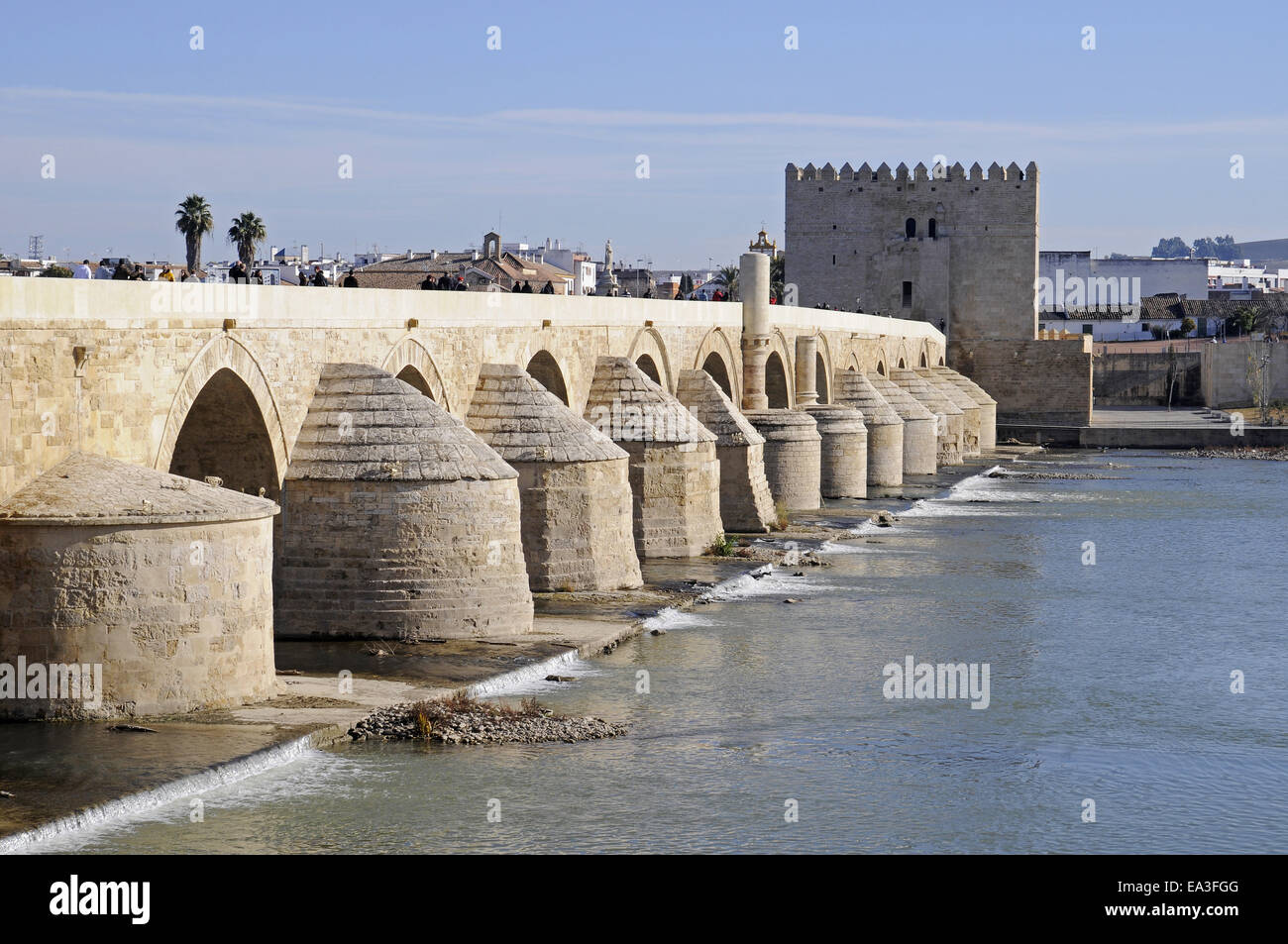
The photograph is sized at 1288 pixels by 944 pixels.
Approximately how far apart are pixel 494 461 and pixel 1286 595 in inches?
430

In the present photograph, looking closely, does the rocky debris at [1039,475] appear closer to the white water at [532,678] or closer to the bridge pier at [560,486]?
the bridge pier at [560,486]

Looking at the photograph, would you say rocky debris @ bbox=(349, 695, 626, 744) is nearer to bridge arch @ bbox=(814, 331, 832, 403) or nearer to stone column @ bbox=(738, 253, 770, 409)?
stone column @ bbox=(738, 253, 770, 409)

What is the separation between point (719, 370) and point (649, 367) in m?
4.31

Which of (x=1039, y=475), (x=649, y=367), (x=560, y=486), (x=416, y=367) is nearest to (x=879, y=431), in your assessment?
(x=1039, y=475)

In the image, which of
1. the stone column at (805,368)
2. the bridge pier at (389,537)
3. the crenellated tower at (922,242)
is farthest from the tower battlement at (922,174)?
the bridge pier at (389,537)

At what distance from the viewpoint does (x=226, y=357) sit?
15.8 metres

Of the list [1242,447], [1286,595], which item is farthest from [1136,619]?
[1242,447]

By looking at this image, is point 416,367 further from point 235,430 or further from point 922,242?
point 922,242

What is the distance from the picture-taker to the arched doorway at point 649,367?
93.0 ft

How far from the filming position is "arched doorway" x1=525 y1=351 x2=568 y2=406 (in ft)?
77.0

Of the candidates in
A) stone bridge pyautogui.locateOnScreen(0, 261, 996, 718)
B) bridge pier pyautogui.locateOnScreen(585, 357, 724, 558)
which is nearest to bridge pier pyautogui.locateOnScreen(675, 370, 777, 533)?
stone bridge pyautogui.locateOnScreen(0, 261, 996, 718)

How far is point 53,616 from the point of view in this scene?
12516mm

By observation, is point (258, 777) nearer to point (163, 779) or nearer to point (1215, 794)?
point (163, 779)

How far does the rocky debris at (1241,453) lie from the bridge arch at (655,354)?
83.6 ft
